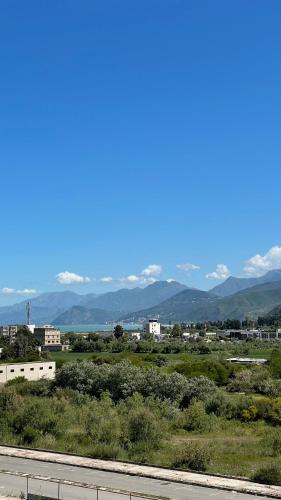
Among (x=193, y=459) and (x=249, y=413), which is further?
(x=249, y=413)

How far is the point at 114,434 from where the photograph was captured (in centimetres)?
3481

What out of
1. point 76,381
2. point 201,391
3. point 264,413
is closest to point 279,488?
point 264,413

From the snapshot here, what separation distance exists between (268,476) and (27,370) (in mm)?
50649

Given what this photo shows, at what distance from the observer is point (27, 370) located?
72938mm

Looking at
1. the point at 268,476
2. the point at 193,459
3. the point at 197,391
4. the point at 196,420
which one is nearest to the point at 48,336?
the point at 197,391

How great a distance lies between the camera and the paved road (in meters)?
23.3

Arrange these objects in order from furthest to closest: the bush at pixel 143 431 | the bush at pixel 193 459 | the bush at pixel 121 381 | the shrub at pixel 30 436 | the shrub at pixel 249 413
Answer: the bush at pixel 121 381 < the shrub at pixel 249 413 < the shrub at pixel 30 436 < the bush at pixel 143 431 < the bush at pixel 193 459

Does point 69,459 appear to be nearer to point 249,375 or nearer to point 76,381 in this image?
point 76,381

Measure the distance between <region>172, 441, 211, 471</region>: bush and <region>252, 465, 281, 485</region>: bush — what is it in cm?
283

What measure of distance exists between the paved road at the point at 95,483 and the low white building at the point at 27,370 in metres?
42.6

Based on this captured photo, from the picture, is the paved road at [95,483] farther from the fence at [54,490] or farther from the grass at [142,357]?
the grass at [142,357]

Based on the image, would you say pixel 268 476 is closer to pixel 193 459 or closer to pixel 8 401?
pixel 193 459

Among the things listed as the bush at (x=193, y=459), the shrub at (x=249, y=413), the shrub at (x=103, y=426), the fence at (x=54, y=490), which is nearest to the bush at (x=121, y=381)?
the shrub at (x=249, y=413)

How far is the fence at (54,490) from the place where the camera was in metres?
22.2
